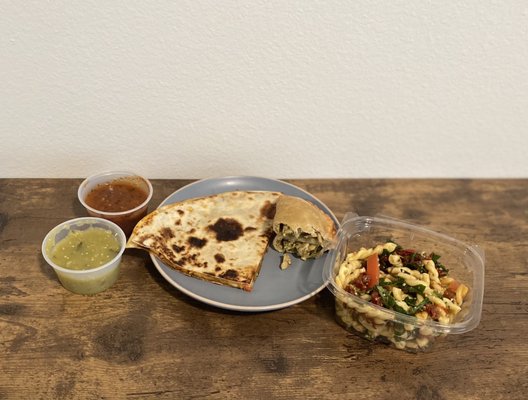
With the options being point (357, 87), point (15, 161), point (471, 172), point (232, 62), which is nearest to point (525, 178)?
point (471, 172)

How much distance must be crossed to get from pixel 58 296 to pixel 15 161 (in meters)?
0.68

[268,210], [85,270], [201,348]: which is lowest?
[201,348]

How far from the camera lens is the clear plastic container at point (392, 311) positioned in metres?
1.37

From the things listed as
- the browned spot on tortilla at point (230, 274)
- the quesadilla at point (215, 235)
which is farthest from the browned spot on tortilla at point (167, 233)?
the browned spot on tortilla at point (230, 274)

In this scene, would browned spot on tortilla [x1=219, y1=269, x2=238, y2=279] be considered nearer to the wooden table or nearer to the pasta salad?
the wooden table

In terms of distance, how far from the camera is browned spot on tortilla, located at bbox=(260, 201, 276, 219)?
174 centimetres

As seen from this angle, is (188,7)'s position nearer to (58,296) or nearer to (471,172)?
(58,296)

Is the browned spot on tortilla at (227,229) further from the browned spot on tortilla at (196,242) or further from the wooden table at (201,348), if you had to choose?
the wooden table at (201,348)

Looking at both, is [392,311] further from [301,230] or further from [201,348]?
[201,348]

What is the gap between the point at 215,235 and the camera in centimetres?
166

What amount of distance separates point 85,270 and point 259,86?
880 mm

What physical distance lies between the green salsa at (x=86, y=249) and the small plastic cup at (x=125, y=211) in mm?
68

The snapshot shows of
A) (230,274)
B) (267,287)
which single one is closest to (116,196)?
(230,274)

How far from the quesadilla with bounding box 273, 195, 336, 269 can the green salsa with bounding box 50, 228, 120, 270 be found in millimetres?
532
